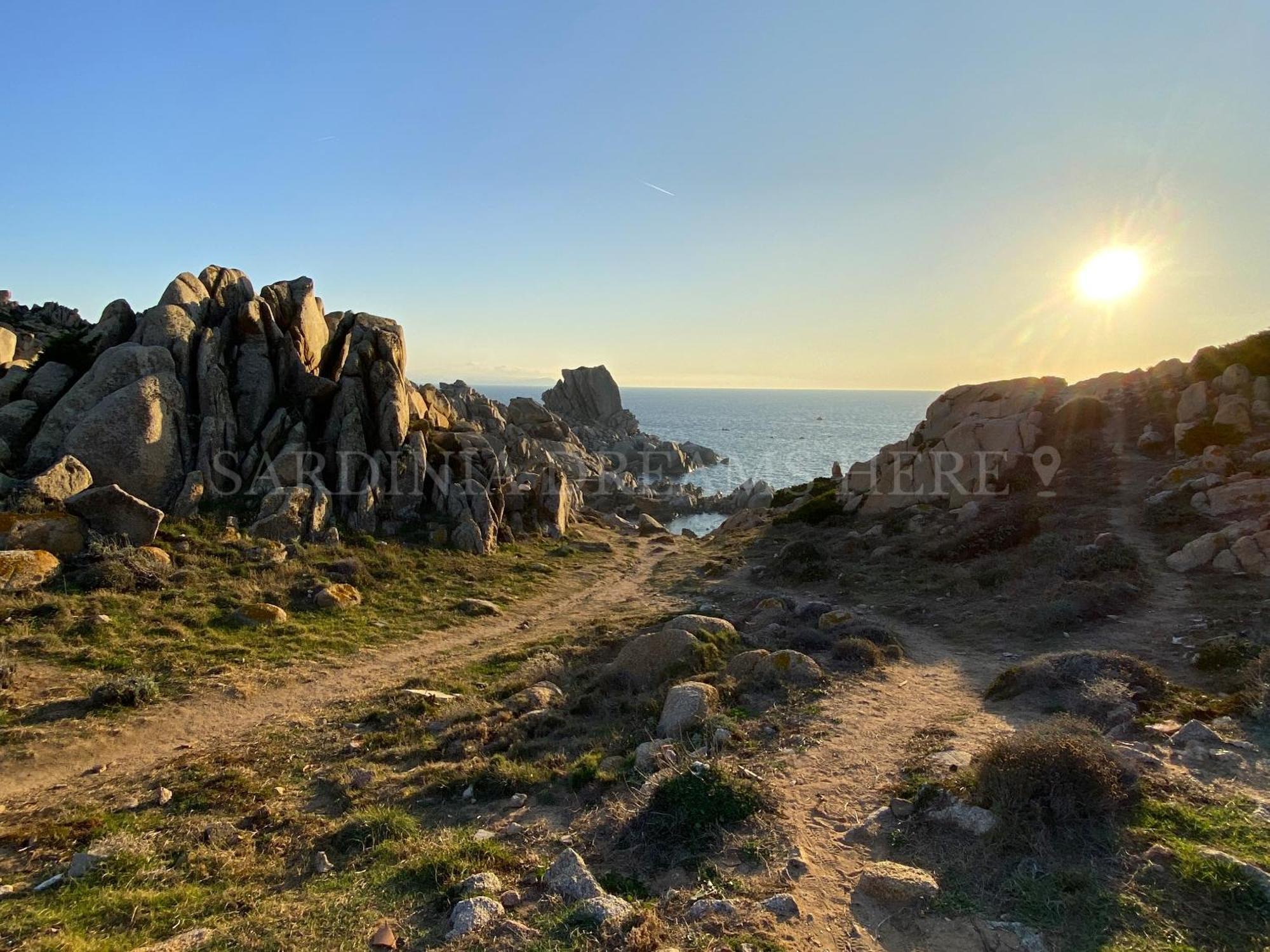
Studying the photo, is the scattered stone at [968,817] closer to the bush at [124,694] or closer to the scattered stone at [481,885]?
the scattered stone at [481,885]

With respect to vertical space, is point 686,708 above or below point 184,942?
above

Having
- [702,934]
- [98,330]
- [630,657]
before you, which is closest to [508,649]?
[630,657]

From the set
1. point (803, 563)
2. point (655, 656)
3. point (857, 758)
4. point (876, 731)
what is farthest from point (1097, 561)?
point (655, 656)

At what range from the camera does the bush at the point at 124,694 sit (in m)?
15.0

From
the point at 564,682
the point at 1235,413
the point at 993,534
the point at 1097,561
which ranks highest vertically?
the point at 1235,413

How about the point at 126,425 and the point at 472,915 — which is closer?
the point at 472,915

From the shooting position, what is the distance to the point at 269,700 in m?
16.5

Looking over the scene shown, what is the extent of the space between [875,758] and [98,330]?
122 feet

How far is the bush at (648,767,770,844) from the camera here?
8875 millimetres

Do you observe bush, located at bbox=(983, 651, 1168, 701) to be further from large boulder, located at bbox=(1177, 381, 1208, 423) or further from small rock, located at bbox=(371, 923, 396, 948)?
large boulder, located at bbox=(1177, 381, 1208, 423)

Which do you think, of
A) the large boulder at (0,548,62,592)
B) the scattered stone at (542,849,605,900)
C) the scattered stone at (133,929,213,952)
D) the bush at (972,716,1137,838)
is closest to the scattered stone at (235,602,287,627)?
the large boulder at (0,548,62,592)

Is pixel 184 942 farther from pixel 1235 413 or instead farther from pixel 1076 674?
pixel 1235 413

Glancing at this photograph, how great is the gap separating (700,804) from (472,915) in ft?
11.1

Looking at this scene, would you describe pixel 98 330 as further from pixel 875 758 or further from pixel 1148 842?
pixel 1148 842
